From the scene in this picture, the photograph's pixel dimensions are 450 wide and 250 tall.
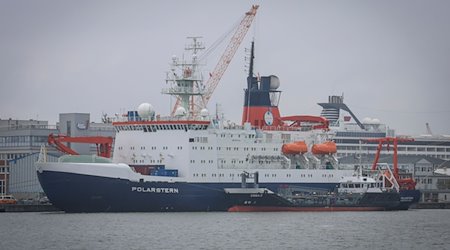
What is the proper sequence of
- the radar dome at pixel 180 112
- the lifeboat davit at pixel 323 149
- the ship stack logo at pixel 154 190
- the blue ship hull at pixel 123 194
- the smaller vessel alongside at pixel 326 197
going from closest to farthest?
the blue ship hull at pixel 123 194, the ship stack logo at pixel 154 190, the smaller vessel alongside at pixel 326 197, the radar dome at pixel 180 112, the lifeboat davit at pixel 323 149

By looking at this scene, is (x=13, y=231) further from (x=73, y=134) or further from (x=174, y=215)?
(x=73, y=134)

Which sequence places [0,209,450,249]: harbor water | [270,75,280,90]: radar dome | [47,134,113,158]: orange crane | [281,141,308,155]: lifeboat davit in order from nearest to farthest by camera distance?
[0,209,450,249]: harbor water → [47,134,113,158]: orange crane → [281,141,308,155]: lifeboat davit → [270,75,280,90]: radar dome

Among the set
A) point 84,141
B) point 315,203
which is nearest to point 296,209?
point 315,203

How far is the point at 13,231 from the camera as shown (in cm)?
6562

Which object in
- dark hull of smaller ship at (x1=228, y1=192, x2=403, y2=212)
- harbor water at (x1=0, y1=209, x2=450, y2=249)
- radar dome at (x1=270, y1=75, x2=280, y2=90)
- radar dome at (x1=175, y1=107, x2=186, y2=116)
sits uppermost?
radar dome at (x1=270, y1=75, x2=280, y2=90)

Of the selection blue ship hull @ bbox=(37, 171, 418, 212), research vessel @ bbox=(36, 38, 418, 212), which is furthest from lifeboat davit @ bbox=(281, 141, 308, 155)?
blue ship hull @ bbox=(37, 171, 418, 212)

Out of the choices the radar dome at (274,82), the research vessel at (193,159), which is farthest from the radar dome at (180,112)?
the radar dome at (274,82)

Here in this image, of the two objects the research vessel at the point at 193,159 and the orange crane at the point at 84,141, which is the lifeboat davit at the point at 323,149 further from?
the orange crane at the point at 84,141

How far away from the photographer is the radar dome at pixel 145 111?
80.6 meters

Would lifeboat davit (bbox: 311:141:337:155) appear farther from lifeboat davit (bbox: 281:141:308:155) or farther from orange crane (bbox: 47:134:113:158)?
orange crane (bbox: 47:134:113:158)

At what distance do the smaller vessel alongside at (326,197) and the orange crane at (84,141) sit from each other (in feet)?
29.7

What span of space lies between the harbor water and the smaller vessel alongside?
1196 mm

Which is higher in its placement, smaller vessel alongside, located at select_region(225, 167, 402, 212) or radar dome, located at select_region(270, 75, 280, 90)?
radar dome, located at select_region(270, 75, 280, 90)

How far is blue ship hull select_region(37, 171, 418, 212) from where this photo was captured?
248ft
